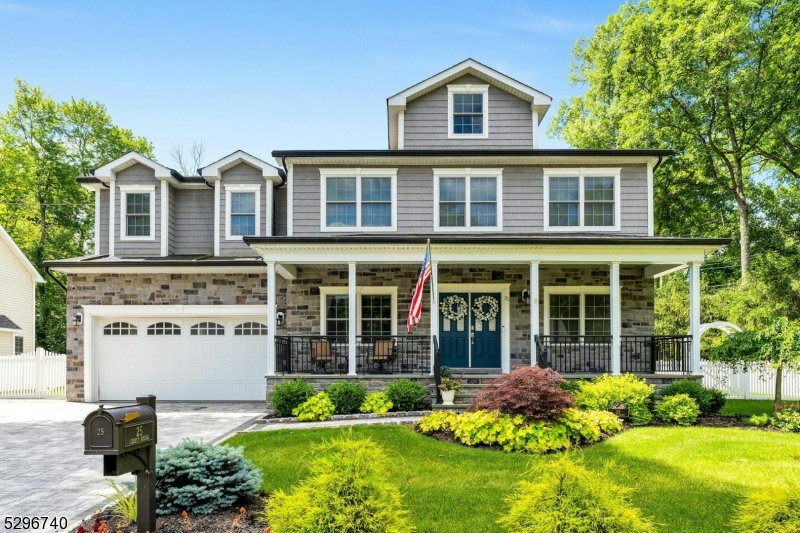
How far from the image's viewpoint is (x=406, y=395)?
11461mm

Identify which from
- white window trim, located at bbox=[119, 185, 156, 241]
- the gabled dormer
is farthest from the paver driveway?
the gabled dormer

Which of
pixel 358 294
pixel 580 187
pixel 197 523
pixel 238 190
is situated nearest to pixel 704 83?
pixel 580 187

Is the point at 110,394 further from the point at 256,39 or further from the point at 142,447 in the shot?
the point at 142,447

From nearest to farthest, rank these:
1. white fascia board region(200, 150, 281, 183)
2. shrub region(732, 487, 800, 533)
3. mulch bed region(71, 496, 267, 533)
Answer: shrub region(732, 487, 800, 533), mulch bed region(71, 496, 267, 533), white fascia board region(200, 150, 281, 183)

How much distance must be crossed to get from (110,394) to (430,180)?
10.5 meters

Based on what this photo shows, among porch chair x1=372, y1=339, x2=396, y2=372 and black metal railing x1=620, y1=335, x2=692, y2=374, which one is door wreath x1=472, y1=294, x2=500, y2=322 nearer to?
porch chair x1=372, y1=339, x2=396, y2=372

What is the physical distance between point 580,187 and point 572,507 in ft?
39.0

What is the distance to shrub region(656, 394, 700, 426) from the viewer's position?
33.6 feet

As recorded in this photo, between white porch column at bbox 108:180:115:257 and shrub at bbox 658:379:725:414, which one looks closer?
shrub at bbox 658:379:725:414

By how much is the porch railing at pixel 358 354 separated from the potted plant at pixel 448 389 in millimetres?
1197

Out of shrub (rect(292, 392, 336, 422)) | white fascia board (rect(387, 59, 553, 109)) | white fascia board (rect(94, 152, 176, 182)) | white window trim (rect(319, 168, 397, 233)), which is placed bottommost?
shrub (rect(292, 392, 336, 422))

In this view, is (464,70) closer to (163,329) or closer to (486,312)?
(486,312)

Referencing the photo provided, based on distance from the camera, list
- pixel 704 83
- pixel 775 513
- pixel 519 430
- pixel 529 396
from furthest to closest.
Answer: pixel 704 83
pixel 529 396
pixel 519 430
pixel 775 513

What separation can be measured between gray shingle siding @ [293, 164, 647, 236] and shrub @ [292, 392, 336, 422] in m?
4.51
